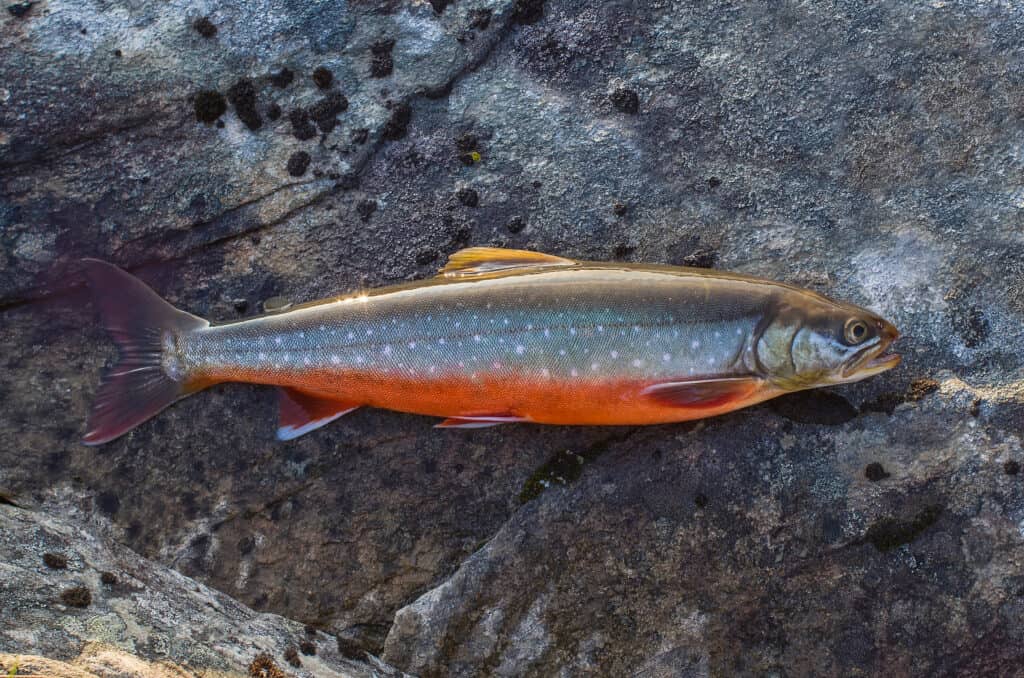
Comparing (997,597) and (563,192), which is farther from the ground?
(563,192)

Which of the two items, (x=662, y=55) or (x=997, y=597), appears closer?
(x=997, y=597)

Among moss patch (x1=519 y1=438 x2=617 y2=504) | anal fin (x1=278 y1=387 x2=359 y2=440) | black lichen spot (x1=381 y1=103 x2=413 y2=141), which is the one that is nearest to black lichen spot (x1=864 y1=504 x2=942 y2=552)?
moss patch (x1=519 y1=438 x2=617 y2=504)

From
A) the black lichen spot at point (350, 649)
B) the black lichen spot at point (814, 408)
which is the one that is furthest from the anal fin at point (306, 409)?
the black lichen spot at point (814, 408)

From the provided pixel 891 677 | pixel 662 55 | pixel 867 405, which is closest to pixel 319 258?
pixel 662 55

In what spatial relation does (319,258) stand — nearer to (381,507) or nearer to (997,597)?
(381,507)

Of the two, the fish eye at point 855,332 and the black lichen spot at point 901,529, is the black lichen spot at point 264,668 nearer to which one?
the black lichen spot at point 901,529

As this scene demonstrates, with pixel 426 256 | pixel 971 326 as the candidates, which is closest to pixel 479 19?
pixel 426 256
